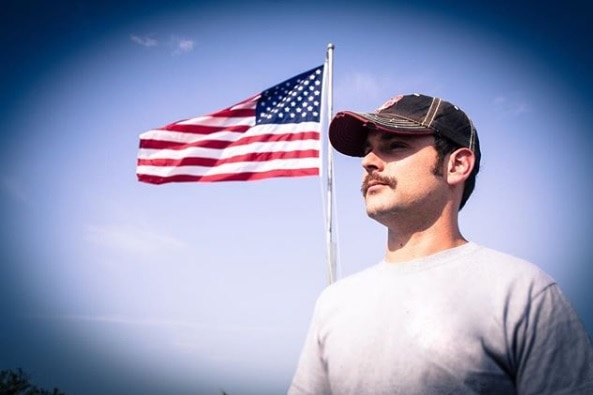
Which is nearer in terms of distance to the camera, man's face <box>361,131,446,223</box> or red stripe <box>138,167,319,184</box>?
man's face <box>361,131,446,223</box>

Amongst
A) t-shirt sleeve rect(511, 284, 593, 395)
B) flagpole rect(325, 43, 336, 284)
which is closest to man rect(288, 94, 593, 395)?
t-shirt sleeve rect(511, 284, 593, 395)

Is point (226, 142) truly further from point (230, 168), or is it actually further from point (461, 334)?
point (461, 334)

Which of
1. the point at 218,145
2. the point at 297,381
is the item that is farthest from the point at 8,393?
the point at 297,381

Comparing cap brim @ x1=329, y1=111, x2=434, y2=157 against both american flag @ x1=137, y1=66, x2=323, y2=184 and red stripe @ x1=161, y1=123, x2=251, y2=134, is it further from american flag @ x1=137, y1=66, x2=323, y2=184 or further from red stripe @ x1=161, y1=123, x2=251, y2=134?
red stripe @ x1=161, y1=123, x2=251, y2=134

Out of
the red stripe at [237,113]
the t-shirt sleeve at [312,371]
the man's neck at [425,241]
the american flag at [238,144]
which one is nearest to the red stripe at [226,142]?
the american flag at [238,144]

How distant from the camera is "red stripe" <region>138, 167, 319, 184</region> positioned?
272 inches

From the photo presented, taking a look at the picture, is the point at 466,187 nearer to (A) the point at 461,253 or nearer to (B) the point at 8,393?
(A) the point at 461,253

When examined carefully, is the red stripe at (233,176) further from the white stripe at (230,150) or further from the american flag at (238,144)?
the white stripe at (230,150)

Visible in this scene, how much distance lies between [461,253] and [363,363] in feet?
2.49

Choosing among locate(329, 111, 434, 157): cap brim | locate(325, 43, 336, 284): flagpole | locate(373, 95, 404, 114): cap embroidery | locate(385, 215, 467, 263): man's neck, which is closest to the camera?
locate(385, 215, 467, 263): man's neck

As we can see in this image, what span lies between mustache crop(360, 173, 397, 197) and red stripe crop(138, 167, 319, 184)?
4327mm

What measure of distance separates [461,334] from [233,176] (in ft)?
19.1

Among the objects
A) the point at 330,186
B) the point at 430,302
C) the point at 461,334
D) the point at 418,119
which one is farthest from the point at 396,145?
the point at 330,186

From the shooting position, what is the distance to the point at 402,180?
231 centimetres
